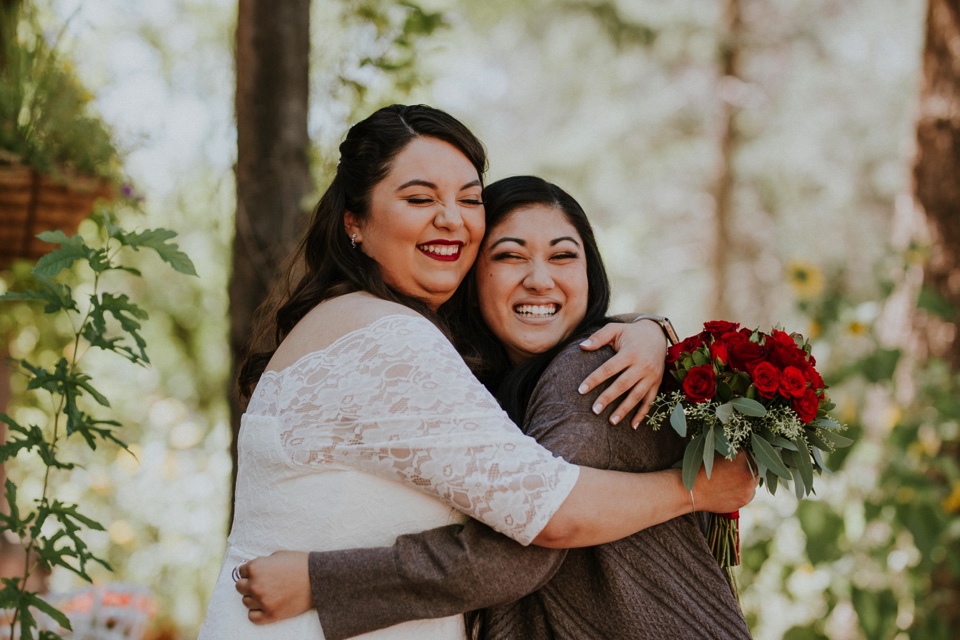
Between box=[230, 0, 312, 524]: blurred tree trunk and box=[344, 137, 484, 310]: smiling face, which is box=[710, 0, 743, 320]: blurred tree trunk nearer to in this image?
box=[230, 0, 312, 524]: blurred tree trunk

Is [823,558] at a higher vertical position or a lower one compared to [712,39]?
lower

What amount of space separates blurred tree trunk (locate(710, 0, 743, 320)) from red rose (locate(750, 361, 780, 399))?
29.6 feet

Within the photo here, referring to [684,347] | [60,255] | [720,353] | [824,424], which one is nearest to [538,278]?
[684,347]

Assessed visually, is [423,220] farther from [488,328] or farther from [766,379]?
[766,379]

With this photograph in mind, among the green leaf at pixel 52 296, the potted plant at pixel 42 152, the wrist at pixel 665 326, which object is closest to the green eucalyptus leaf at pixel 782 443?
the wrist at pixel 665 326

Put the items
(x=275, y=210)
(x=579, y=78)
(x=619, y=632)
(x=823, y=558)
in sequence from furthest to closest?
(x=579, y=78) → (x=823, y=558) → (x=275, y=210) → (x=619, y=632)

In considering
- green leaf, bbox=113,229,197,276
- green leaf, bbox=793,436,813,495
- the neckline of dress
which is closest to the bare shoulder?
the neckline of dress

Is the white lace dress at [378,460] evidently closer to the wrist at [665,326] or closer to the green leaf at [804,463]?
the green leaf at [804,463]

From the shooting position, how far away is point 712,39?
1129 cm

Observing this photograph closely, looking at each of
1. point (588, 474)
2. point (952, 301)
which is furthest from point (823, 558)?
point (588, 474)

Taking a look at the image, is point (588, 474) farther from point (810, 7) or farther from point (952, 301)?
point (810, 7)

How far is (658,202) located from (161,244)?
12.4m

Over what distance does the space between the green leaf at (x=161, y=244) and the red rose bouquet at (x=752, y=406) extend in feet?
3.91

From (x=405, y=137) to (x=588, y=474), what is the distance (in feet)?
3.13
